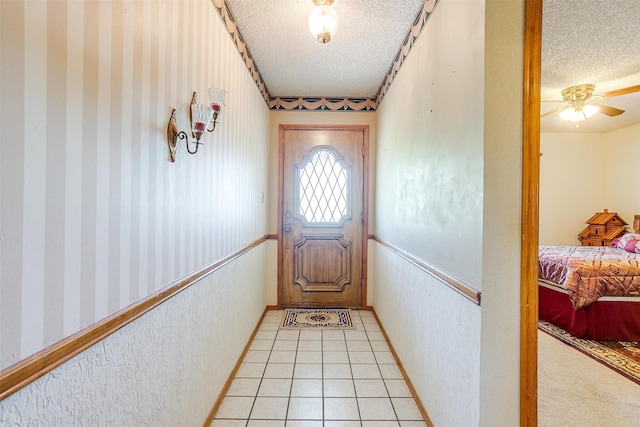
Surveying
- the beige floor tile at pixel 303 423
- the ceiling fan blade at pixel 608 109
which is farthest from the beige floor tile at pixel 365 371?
the ceiling fan blade at pixel 608 109

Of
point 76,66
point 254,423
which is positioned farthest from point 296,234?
point 76,66

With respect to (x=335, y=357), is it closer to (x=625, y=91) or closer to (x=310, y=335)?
(x=310, y=335)

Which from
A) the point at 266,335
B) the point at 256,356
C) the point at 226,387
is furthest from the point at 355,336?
the point at 226,387

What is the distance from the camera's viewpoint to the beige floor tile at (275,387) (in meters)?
2.05

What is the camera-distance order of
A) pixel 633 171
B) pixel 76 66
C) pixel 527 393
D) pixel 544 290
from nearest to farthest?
1. pixel 76 66
2. pixel 527 393
3. pixel 544 290
4. pixel 633 171

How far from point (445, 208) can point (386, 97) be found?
1.90 metres

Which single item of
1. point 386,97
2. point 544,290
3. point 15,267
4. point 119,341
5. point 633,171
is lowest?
point 544,290

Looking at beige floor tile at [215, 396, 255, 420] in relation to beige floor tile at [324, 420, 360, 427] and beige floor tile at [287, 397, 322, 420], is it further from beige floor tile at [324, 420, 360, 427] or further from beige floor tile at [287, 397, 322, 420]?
beige floor tile at [324, 420, 360, 427]

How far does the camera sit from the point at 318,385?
7.06 feet

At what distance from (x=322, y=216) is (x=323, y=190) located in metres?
0.31

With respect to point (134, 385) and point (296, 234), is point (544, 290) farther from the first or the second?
point (134, 385)

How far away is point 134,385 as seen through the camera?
1.01m

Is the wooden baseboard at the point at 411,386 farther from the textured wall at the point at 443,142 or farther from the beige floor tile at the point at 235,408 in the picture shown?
the beige floor tile at the point at 235,408

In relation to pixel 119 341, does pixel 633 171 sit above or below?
above
